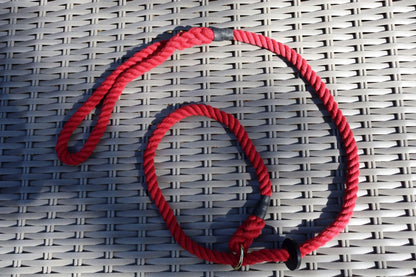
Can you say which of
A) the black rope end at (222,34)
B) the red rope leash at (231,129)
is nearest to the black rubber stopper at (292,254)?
the red rope leash at (231,129)

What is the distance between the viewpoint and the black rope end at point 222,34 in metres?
0.59

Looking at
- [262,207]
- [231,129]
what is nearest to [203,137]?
[231,129]

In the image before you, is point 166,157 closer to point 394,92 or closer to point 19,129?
point 19,129

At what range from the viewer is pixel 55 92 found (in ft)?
2.02

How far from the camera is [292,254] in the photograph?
0.51 metres

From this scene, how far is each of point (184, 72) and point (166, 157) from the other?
0.15 m

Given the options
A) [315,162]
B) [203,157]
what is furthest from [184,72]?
[315,162]

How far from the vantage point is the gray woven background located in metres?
0.56

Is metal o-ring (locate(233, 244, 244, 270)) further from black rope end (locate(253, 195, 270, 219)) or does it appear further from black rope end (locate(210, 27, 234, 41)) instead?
black rope end (locate(210, 27, 234, 41))

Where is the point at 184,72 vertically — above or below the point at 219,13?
below

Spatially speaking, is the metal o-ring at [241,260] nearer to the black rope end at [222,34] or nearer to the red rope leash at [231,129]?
the red rope leash at [231,129]

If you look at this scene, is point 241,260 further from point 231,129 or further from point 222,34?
point 222,34

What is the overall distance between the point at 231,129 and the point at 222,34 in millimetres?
165

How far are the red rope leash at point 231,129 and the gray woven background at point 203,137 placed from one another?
19 millimetres
